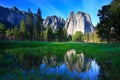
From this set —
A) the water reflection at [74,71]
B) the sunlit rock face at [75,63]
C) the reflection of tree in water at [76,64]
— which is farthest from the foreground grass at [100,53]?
the sunlit rock face at [75,63]

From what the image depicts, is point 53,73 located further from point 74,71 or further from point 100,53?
point 100,53

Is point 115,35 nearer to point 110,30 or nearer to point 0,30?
point 110,30

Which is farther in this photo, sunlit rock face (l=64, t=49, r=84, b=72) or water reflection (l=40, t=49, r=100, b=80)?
sunlit rock face (l=64, t=49, r=84, b=72)

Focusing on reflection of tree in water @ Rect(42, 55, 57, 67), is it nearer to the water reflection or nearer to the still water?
Result: the water reflection

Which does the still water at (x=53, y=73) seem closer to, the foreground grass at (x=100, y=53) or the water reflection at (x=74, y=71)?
the water reflection at (x=74, y=71)

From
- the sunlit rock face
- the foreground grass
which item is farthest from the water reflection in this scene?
the foreground grass

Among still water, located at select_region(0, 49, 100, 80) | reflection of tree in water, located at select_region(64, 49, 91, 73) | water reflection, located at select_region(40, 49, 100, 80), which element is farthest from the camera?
reflection of tree in water, located at select_region(64, 49, 91, 73)

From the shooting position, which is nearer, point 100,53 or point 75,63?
point 75,63

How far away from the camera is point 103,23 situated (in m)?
55.2

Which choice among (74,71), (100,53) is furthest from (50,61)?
(100,53)

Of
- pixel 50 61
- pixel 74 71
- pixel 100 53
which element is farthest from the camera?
pixel 100 53

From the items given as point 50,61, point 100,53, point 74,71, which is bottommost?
point 74,71

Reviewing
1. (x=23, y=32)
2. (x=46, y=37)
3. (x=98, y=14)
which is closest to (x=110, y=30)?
(x=98, y=14)

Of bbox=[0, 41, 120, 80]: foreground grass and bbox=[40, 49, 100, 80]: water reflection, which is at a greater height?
bbox=[0, 41, 120, 80]: foreground grass
